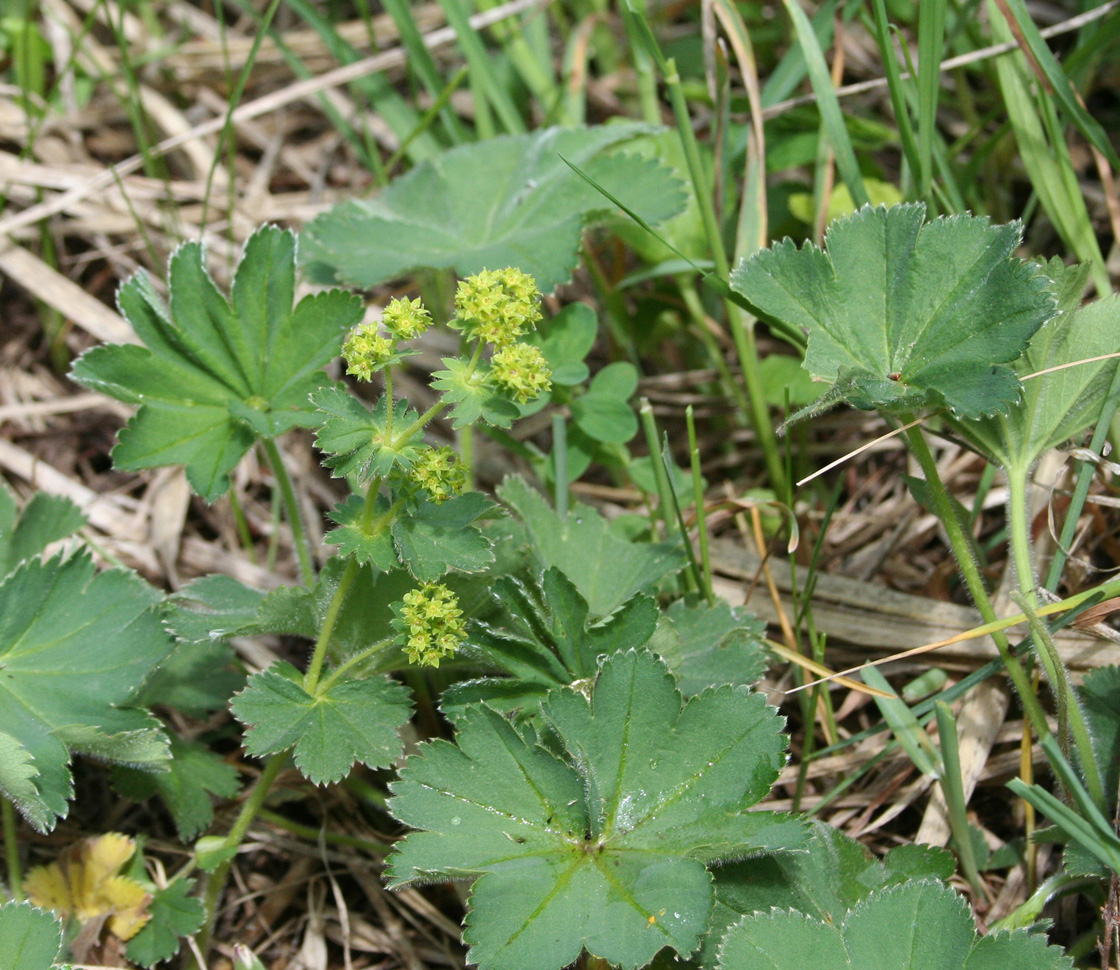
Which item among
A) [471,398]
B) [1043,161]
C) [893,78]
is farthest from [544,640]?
[1043,161]

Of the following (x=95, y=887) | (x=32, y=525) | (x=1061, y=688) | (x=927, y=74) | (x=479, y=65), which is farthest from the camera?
(x=479, y=65)

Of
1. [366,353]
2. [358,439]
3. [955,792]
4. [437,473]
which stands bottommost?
[955,792]

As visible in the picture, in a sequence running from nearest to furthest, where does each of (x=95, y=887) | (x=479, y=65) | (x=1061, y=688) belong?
(x=1061, y=688) → (x=95, y=887) → (x=479, y=65)

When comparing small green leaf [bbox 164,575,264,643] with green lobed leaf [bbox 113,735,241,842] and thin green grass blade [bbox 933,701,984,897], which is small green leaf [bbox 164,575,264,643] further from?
thin green grass blade [bbox 933,701,984,897]

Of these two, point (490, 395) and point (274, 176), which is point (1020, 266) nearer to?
point (490, 395)

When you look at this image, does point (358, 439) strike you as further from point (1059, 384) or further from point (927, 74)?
point (927, 74)

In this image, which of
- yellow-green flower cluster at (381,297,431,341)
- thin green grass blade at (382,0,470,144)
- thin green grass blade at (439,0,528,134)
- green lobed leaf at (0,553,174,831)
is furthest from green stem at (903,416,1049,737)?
thin green grass blade at (382,0,470,144)

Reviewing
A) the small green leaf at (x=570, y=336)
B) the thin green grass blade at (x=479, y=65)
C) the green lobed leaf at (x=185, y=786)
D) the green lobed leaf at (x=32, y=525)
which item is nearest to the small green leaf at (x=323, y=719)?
the green lobed leaf at (x=185, y=786)
